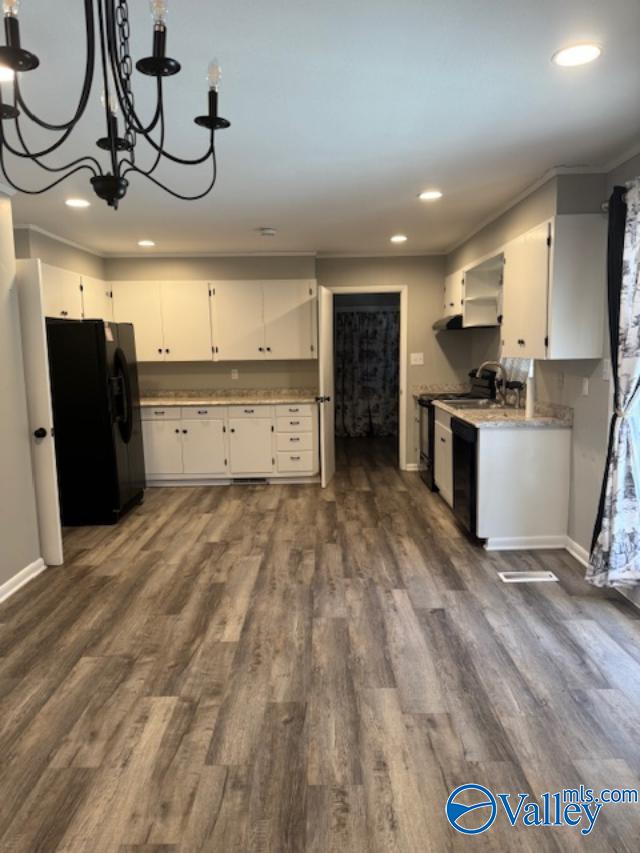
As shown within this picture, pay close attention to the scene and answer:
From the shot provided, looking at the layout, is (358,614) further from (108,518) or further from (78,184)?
(78,184)

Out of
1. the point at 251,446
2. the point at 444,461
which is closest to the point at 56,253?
the point at 251,446

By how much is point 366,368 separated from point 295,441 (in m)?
2.91

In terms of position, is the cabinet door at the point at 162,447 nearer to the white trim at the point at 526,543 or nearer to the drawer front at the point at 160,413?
the drawer front at the point at 160,413

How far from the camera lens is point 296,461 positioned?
18.6 feet

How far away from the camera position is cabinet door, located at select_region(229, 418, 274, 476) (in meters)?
5.61

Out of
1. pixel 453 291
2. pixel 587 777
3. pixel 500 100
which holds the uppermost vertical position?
pixel 500 100

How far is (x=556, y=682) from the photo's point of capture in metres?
2.26

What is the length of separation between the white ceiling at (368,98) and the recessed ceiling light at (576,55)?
0.04 metres

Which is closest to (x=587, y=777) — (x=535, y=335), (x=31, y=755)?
(x=31, y=755)

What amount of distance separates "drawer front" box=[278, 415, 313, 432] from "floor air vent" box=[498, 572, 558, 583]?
2764 mm

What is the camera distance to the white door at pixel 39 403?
3.38 m

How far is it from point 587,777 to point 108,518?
151 inches

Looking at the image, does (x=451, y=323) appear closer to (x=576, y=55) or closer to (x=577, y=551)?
(x=577, y=551)

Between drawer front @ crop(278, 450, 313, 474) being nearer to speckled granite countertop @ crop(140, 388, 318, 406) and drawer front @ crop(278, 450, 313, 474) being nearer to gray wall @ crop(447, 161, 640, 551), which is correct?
speckled granite countertop @ crop(140, 388, 318, 406)
